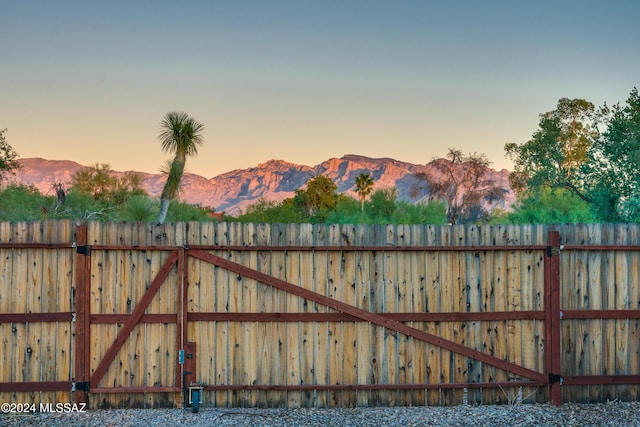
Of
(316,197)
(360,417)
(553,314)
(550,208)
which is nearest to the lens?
(360,417)

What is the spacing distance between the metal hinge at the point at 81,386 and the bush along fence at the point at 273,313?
18mm

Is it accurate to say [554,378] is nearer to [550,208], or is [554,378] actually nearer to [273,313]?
[273,313]

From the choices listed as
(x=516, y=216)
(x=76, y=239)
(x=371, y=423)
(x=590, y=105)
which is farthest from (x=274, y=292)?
(x=590, y=105)

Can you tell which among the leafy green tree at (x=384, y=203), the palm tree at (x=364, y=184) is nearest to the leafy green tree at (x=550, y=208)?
the leafy green tree at (x=384, y=203)

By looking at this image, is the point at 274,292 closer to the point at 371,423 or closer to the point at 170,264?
the point at 170,264

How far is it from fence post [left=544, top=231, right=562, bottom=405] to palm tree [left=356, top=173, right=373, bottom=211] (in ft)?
165

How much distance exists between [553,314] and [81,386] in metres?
6.30

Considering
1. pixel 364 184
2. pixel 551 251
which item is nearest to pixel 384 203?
pixel 364 184

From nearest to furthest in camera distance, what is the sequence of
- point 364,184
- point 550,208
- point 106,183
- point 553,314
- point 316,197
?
point 553,314
point 550,208
point 106,183
point 364,184
point 316,197

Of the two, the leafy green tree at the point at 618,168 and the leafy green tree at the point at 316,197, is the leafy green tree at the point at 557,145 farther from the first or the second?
the leafy green tree at the point at 316,197

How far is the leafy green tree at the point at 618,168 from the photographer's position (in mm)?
21750

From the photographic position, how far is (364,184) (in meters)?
59.3

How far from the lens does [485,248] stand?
29.2 feet

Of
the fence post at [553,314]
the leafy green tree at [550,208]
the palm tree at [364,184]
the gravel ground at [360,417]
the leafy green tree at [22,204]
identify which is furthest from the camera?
the palm tree at [364,184]
